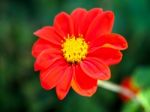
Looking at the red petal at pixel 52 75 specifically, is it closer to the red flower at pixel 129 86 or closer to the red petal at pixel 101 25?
the red petal at pixel 101 25

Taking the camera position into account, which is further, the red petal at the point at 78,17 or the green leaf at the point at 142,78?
the green leaf at the point at 142,78

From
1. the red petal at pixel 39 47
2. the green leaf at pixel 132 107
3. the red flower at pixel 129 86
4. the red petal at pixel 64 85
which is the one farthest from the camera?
the red flower at pixel 129 86

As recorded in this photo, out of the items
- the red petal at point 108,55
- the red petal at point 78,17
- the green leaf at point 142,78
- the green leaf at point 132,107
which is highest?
the red petal at point 78,17

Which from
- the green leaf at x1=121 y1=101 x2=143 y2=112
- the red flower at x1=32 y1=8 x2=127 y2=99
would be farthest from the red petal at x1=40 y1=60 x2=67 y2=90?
the green leaf at x1=121 y1=101 x2=143 y2=112

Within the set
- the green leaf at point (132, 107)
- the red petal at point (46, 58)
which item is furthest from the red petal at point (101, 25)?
the green leaf at point (132, 107)

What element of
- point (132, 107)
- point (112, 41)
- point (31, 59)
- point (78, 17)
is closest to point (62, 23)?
point (78, 17)

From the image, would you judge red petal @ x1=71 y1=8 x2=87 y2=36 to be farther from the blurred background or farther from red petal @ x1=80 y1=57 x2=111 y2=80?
the blurred background

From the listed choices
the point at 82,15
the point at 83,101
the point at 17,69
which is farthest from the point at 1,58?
the point at 82,15
